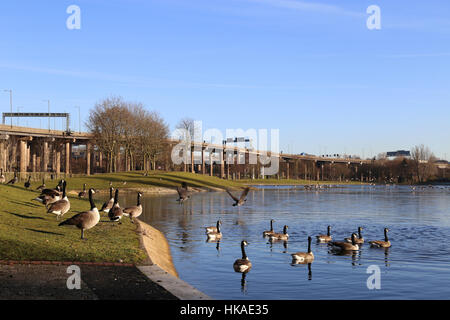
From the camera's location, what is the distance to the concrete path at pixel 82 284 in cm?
1341

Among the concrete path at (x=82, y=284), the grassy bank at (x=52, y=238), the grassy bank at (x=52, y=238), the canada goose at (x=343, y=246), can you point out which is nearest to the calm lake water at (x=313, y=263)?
the canada goose at (x=343, y=246)

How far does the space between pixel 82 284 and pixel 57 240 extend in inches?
303

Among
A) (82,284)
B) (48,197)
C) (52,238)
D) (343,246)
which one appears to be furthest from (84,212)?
(48,197)

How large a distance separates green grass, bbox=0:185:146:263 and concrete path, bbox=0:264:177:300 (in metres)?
1.41

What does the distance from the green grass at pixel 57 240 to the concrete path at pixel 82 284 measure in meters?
1.41

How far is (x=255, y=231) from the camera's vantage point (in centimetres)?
3600

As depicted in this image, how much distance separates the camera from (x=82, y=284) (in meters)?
14.7

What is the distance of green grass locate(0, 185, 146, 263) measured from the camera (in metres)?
18.8

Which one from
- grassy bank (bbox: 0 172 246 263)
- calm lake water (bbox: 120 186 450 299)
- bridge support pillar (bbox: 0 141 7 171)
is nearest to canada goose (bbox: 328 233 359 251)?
calm lake water (bbox: 120 186 450 299)
